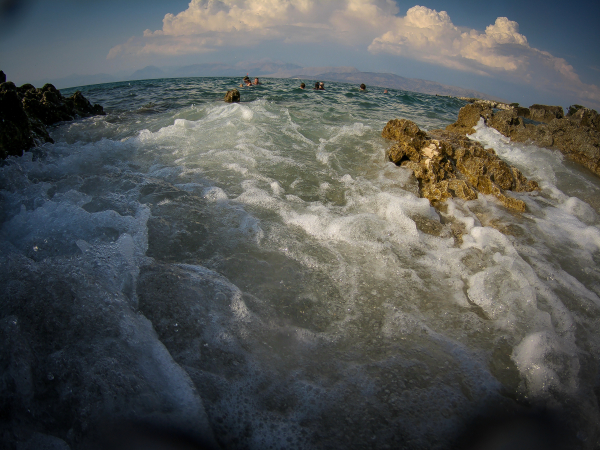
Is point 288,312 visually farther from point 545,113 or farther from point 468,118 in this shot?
point 545,113

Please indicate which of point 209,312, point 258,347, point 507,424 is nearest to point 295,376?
point 258,347

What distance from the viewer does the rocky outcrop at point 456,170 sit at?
4527mm

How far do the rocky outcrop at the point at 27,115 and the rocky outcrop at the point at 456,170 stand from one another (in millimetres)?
7059

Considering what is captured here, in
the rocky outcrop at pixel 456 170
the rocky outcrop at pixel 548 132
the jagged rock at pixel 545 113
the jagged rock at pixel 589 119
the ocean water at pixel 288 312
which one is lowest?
the ocean water at pixel 288 312

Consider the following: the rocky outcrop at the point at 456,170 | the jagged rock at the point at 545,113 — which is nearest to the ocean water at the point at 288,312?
the rocky outcrop at the point at 456,170

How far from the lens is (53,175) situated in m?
4.55

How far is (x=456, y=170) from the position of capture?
17.0 feet

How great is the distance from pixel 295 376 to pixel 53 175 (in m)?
5.26

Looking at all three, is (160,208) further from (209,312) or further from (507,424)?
(507,424)

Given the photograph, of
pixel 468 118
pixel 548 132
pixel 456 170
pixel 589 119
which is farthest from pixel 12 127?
pixel 589 119

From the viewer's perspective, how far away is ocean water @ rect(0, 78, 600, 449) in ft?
5.32

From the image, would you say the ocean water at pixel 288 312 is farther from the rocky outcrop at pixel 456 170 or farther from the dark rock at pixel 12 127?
the dark rock at pixel 12 127

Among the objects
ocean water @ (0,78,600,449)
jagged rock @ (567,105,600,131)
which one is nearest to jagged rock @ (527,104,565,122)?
jagged rock @ (567,105,600,131)

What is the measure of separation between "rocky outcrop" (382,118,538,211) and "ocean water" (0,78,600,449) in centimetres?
31
